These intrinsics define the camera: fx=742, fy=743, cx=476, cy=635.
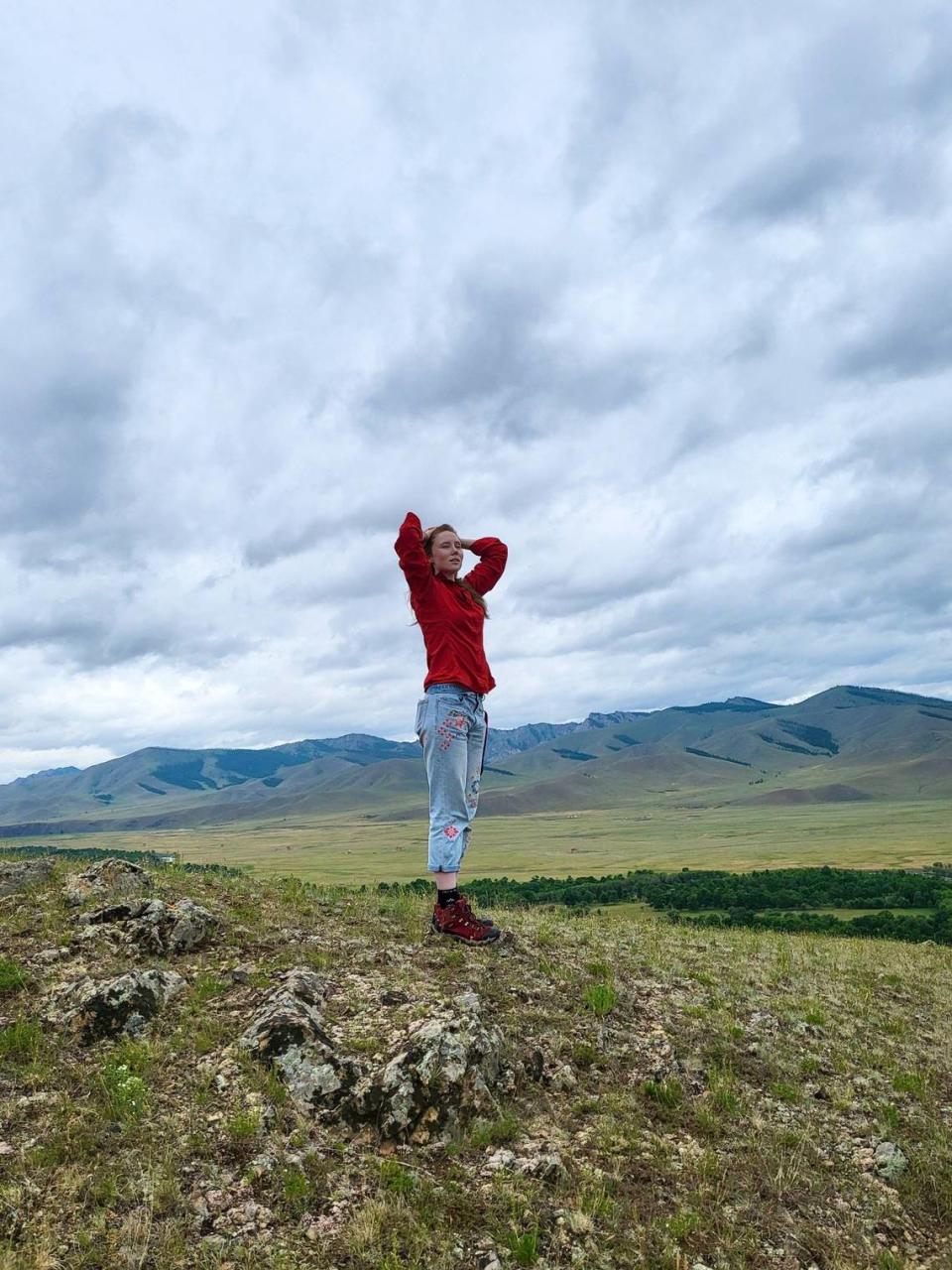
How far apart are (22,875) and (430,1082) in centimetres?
810

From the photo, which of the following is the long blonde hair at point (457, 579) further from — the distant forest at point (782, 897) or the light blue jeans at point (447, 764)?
the distant forest at point (782, 897)

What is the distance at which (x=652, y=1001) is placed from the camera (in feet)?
30.1

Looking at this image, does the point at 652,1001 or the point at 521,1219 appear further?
the point at 652,1001

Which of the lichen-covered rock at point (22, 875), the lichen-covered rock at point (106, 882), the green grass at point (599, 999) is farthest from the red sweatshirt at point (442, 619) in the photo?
the lichen-covered rock at point (22, 875)

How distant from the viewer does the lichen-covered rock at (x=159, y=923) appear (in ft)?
29.3

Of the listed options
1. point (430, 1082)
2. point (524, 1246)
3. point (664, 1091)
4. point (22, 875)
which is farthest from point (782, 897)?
point (524, 1246)

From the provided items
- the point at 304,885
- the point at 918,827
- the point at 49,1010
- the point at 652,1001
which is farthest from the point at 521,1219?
the point at 918,827

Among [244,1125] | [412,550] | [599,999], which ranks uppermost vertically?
[412,550]

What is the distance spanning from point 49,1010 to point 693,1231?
20.1 ft

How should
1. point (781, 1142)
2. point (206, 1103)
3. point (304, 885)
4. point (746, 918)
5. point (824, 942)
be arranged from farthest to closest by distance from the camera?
1. point (746, 918)
2. point (824, 942)
3. point (304, 885)
4. point (781, 1142)
5. point (206, 1103)

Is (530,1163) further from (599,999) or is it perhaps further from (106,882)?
(106,882)

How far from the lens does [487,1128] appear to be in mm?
6266

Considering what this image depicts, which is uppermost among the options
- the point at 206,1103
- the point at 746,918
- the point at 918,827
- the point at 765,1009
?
the point at 206,1103

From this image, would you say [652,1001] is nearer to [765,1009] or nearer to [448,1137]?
[765,1009]
